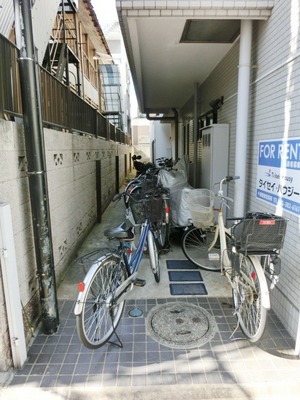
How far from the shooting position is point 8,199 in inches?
92.3

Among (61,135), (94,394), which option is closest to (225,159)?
(61,135)

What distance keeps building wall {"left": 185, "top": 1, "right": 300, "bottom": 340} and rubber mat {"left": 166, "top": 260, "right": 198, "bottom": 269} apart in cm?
116

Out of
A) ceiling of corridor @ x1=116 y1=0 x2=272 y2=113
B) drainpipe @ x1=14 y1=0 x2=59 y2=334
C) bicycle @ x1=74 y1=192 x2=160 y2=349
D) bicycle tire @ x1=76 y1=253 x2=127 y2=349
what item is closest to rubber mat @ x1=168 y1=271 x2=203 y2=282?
bicycle @ x1=74 y1=192 x2=160 y2=349

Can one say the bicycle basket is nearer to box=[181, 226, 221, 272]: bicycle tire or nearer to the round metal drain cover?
the round metal drain cover

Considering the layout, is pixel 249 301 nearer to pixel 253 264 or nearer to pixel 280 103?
pixel 253 264

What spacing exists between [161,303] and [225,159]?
2713 millimetres

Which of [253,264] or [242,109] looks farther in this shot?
[242,109]

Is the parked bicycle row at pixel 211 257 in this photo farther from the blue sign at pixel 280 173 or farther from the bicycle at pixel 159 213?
the blue sign at pixel 280 173

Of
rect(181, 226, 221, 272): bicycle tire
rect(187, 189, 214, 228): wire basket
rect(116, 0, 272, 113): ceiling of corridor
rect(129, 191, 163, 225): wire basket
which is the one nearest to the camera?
rect(116, 0, 272, 113): ceiling of corridor

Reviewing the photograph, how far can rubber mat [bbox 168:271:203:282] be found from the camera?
3.78 meters

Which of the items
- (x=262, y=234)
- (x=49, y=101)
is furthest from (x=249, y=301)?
(x=49, y=101)

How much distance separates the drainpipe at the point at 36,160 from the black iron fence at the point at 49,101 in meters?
0.15

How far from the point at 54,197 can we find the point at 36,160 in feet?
3.94

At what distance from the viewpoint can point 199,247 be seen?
14.9 ft
